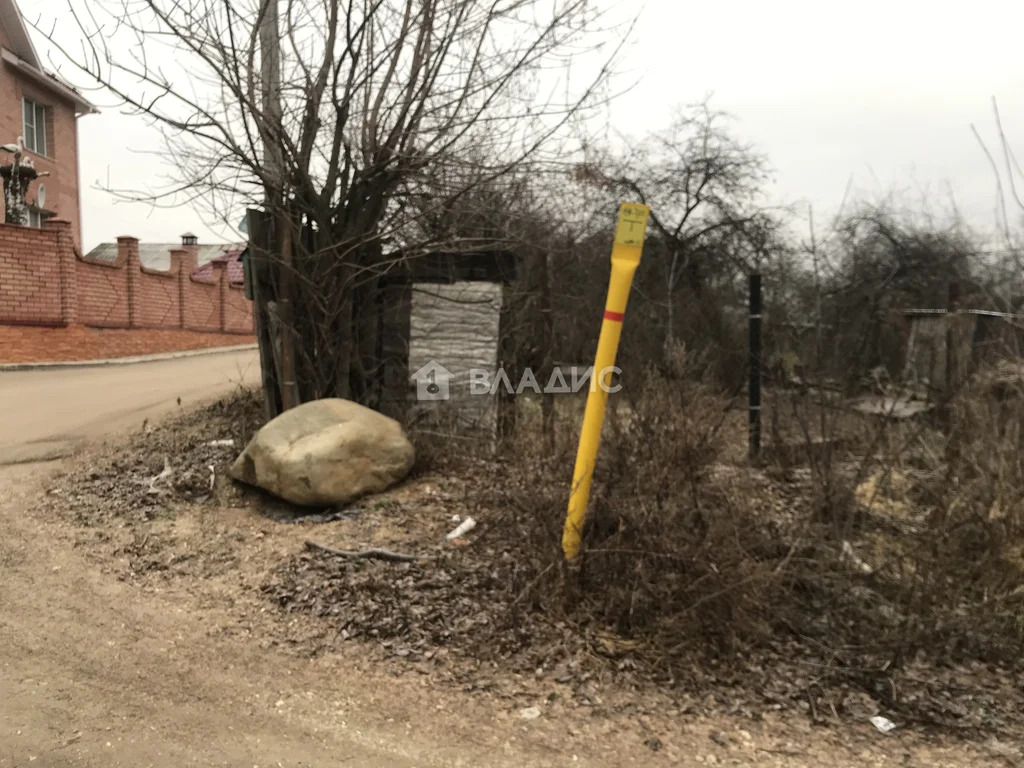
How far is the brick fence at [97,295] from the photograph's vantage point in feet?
49.1

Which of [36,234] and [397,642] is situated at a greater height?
[36,234]

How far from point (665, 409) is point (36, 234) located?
15560 mm

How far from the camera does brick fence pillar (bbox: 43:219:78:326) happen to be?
15906mm

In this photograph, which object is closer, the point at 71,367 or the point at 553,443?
the point at 553,443

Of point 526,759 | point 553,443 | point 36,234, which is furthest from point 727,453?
point 36,234

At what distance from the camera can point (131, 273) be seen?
18969mm

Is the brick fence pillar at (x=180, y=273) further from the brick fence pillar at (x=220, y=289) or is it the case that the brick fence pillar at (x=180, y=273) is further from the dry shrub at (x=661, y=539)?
the dry shrub at (x=661, y=539)

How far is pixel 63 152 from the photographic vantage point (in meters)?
24.7

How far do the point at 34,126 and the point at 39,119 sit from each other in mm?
653

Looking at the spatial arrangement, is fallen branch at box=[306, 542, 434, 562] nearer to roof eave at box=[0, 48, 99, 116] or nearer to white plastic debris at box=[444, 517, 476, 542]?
white plastic debris at box=[444, 517, 476, 542]

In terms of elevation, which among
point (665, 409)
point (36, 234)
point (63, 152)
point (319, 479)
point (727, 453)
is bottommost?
point (319, 479)

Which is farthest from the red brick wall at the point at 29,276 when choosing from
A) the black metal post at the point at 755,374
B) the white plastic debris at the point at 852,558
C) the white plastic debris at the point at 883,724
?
the white plastic debris at the point at 883,724

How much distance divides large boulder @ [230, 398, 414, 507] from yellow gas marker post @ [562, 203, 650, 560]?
232 centimetres

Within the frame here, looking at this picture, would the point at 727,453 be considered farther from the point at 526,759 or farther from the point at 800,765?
the point at 526,759
